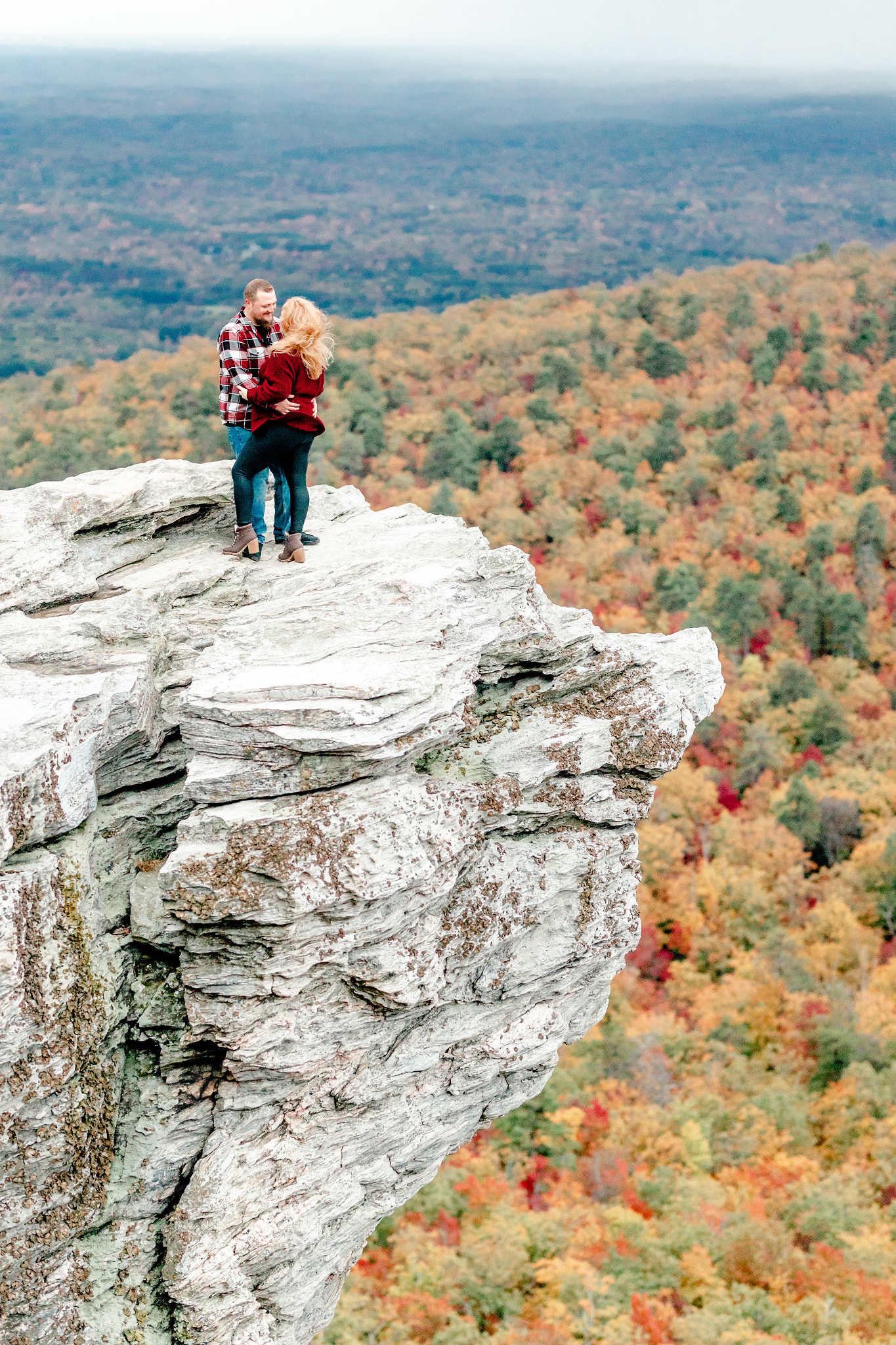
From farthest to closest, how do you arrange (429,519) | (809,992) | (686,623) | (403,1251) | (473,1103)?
(686,623) → (809,992) → (403,1251) → (429,519) → (473,1103)

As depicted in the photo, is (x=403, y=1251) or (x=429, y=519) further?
(x=403, y=1251)

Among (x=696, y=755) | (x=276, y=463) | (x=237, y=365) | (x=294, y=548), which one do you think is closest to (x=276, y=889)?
(x=294, y=548)

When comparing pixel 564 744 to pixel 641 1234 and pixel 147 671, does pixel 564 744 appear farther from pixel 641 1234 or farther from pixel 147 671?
pixel 641 1234

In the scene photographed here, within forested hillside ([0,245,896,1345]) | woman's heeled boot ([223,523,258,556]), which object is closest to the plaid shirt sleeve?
woman's heeled boot ([223,523,258,556])

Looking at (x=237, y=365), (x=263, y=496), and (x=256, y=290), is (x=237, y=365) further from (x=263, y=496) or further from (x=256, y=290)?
(x=263, y=496)

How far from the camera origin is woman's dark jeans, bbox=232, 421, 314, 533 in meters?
11.5

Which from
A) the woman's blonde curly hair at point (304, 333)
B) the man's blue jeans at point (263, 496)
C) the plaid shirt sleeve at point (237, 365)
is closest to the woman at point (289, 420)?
the woman's blonde curly hair at point (304, 333)

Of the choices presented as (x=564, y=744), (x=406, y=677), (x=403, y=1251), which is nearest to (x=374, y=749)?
(x=406, y=677)

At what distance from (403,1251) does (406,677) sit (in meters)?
31.8

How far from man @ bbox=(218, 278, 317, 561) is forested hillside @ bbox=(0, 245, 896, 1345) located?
1068 inches

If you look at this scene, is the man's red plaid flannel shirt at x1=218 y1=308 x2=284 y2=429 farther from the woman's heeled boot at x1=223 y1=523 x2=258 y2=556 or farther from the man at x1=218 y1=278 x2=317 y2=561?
the woman's heeled boot at x1=223 y1=523 x2=258 y2=556

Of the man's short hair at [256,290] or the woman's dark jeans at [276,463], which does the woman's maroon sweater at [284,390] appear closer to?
the woman's dark jeans at [276,463]

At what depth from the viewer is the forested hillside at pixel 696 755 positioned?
33594 mm

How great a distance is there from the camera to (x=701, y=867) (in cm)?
6000
